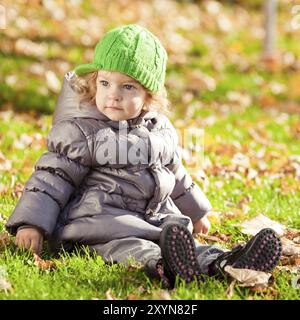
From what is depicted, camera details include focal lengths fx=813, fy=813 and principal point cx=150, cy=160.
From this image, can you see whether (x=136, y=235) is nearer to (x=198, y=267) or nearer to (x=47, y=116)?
(x=198, y=267)

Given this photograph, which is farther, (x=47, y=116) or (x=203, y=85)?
(x=203, y=85)

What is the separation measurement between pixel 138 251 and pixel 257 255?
562mm

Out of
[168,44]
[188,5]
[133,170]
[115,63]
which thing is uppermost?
[188,5]

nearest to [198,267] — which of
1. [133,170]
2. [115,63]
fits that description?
[133,170]

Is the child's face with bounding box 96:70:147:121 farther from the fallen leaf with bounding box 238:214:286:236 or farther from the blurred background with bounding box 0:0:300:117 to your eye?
the blurred background with bounding box 0:0:300:117

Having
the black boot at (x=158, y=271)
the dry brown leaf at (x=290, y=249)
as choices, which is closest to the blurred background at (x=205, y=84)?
the dry brown leaf at (x=290, y=249)

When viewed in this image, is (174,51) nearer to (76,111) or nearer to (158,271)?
(76,111)

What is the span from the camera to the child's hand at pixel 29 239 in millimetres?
3873

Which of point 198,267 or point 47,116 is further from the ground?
point 47,116

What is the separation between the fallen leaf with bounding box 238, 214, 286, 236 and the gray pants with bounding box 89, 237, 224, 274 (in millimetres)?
739

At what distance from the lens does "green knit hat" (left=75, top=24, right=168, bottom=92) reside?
3904 mm

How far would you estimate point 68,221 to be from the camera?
4.02 meters

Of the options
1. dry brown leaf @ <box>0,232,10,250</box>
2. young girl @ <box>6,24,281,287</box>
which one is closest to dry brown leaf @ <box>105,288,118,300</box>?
young girl @ <box>6,24,281,287</box>
